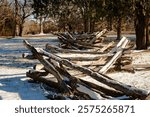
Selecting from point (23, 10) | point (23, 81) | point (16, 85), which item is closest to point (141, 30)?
point (23, 81)

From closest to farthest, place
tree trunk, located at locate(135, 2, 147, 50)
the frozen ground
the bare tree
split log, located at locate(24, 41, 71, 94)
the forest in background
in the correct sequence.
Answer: split log, located at locate(24, 41, 71, 94) → the frozen ground → the forest in background → tree trunk, located at locate(135, 2, 147, 50) → the bare tree

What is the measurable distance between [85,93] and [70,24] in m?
43.1

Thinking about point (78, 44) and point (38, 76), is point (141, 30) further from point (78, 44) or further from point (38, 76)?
point (38, 76)

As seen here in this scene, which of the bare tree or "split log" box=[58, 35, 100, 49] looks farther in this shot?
the bare tree

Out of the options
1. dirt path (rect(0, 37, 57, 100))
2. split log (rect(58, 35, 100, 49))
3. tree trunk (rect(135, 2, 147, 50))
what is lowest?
dirt path (rect(0, 37, 57, 100))

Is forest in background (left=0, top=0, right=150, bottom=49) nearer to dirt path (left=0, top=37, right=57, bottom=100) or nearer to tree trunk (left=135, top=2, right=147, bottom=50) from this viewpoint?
tree trunk (left=135, top=2, right=147, bottom=50)

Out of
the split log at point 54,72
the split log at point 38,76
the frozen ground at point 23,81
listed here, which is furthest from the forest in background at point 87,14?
the split log at point 54,72

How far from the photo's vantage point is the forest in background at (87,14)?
1834 cm

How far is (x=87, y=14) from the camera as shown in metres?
27.8

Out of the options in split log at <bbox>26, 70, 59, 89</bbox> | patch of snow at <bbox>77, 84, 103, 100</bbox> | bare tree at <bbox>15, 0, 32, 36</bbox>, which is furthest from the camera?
bare tree at <bbox>15, 0, 32, 36</bbox>

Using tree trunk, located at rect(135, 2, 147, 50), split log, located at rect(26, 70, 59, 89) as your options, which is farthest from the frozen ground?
tree trunk, located at rect(135, 2, 147, 50)

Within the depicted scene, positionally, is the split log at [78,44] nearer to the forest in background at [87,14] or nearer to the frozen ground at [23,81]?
the forest in background at [87,14]

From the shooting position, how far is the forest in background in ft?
60.2

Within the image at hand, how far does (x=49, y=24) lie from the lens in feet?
214
